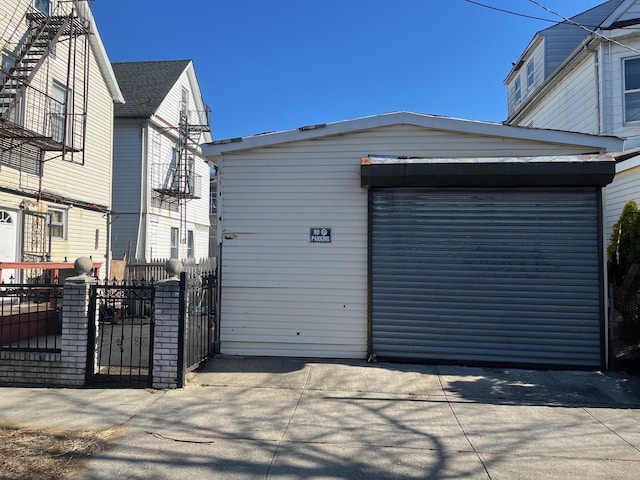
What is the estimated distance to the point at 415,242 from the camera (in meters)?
7.06

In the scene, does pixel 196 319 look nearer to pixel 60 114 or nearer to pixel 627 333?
pixel 627 333

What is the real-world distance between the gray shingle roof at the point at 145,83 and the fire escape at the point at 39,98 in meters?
3.93

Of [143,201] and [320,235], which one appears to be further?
[143,201]

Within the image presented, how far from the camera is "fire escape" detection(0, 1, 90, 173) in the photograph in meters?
10.1

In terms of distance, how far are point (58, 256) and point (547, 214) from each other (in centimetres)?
1205

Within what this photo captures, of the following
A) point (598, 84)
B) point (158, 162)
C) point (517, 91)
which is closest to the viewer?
point (598, 84)

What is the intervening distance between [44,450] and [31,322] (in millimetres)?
3176

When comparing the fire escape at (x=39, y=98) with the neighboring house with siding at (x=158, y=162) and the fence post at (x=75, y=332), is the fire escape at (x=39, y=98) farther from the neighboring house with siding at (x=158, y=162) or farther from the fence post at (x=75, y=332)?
the fence post at (x=75, y=332)

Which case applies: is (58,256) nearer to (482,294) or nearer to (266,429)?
(266,429)

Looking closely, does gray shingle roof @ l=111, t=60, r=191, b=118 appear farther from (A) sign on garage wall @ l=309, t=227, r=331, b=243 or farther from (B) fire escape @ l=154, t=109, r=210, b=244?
(A) sign on garage wall @ l=309, t=227, r=331, b=243

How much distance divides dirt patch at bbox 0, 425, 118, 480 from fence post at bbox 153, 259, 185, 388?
A: 1316 millimetres

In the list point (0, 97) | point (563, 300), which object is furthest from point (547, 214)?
point (0, 97)

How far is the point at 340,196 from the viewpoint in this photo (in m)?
7.26

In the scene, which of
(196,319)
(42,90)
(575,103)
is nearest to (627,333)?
(196,319)
